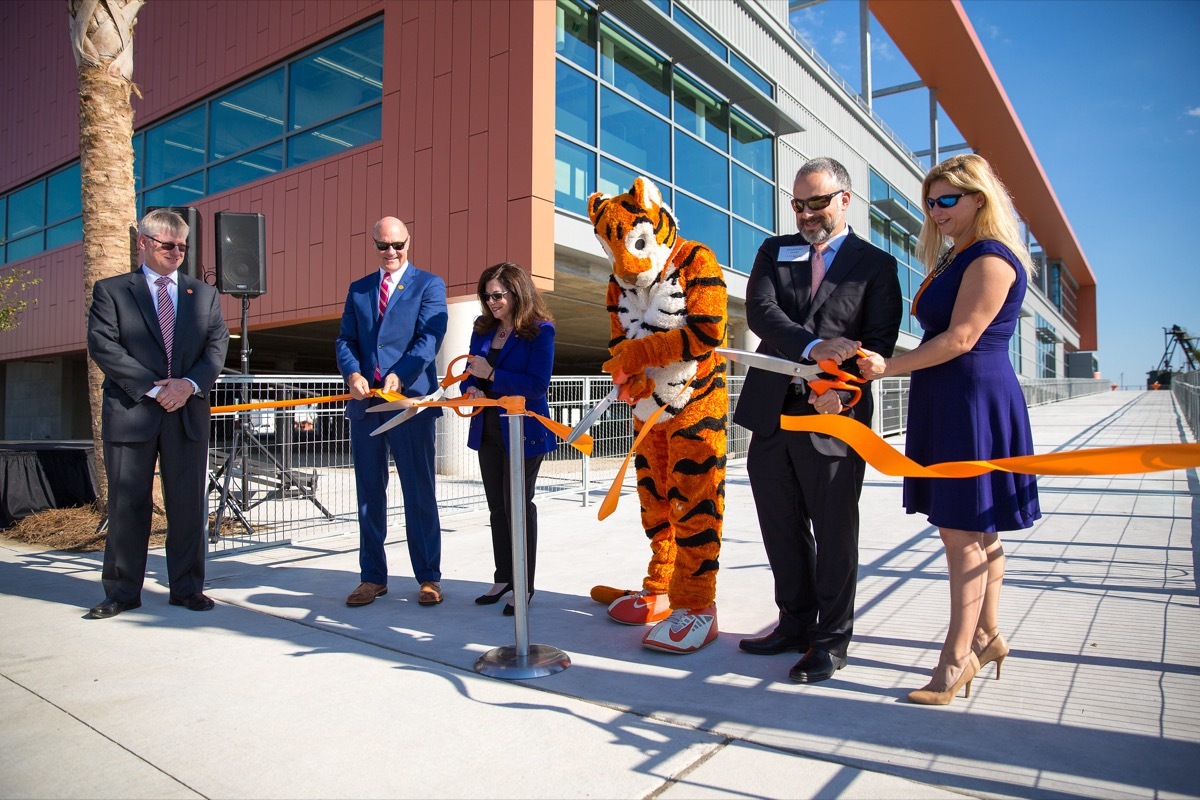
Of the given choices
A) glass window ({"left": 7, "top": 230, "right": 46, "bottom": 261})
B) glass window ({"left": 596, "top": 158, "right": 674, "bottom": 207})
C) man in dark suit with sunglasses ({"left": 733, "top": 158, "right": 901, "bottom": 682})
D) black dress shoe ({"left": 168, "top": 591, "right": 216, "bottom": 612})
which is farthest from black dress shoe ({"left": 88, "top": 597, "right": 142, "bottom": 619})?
glass window ({"left": 7, "top": 230, "right": 46, "bottom": 261})

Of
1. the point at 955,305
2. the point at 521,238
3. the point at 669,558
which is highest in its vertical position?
the point at 521,238

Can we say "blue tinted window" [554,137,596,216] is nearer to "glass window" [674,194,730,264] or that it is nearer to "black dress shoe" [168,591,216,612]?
"glass window" [674,194,730,264]

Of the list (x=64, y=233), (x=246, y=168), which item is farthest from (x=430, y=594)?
(x=64, y=233)

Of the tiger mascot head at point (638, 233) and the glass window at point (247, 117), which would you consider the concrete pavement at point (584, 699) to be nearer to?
the tiger mascot head at point (638, 233)

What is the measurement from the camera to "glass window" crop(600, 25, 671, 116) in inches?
450

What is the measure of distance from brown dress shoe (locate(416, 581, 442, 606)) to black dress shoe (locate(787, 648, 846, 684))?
5.96 ft

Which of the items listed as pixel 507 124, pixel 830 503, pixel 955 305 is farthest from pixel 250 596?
pixel 507 124

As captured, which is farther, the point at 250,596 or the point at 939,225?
the point at 250,596

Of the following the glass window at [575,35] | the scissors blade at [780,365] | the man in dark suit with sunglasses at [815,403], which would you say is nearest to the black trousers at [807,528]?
the man in dark suit with sunglasses at [815,403]

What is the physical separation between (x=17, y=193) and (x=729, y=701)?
24.4 meters

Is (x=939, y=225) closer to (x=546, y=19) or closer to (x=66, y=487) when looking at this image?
(x=66, y=487)

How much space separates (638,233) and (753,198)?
1332 cm

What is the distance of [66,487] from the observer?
258 inches

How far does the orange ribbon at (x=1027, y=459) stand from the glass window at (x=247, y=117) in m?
13.5
